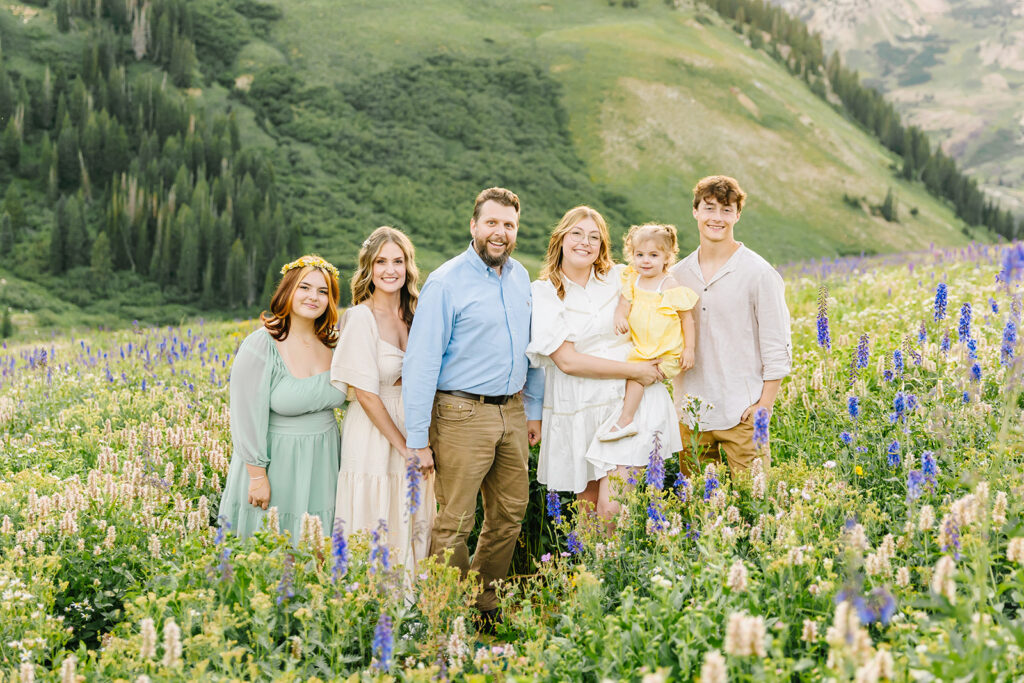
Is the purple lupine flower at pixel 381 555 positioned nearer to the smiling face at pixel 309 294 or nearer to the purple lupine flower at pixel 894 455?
the smiling face at pixel 309 294

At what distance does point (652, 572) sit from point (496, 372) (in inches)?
83.2

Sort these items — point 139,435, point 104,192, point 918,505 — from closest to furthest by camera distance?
point 918,505 < point 139,435 < point 104,192

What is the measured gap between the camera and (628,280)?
5844 mm

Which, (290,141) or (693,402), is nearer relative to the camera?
(693,402)

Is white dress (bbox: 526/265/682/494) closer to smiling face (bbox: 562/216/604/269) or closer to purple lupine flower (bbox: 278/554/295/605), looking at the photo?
smiling face (bbox: 562/216/604/269)

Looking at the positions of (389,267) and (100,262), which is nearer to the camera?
(389,267)

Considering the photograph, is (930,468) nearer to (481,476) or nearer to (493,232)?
(481,476)

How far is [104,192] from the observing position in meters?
74.3

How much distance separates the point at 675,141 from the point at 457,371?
89.2 meters

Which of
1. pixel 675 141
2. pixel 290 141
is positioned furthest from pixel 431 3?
pixel 675 141

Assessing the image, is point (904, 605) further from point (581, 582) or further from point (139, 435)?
point (139, 435)

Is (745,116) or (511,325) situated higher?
(745,116)

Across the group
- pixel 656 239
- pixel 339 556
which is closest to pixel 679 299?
pixel 656 239

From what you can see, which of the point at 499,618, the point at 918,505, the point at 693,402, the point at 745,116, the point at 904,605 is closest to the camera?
the point at 904,605
